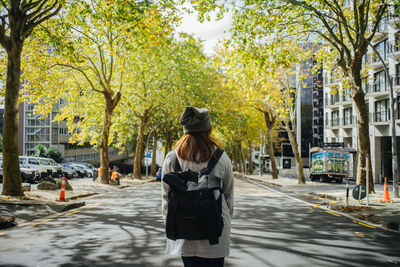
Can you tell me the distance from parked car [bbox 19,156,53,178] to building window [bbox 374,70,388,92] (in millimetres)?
29460

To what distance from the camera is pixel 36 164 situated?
87.8 ft

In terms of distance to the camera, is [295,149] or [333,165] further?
[333,165]

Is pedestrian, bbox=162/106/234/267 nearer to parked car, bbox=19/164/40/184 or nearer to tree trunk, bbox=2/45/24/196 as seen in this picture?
tree trunk, bbox=2/45/24/196

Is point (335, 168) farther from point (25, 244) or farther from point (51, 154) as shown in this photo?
point (51, 154)

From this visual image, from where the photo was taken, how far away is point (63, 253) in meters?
6.09

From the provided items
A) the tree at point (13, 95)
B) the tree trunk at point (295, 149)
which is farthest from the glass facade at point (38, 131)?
the tree at point (13, 95)

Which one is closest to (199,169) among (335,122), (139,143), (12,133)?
(12,133)

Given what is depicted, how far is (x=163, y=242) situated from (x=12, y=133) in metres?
8.67

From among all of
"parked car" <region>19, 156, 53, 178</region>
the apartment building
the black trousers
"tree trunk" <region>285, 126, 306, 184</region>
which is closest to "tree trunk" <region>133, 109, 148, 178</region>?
"parked car" <region>19, 156, 53, 178</region>

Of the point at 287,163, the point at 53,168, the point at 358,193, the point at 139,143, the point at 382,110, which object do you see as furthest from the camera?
the point at 287,163

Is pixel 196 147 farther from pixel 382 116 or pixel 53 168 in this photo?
pixel 382 116

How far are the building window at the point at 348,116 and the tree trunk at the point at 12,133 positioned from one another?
37314 millimetres

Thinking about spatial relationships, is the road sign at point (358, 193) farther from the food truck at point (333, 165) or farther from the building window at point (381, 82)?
the building window at point (381, 82)

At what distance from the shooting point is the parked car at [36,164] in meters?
25.9
